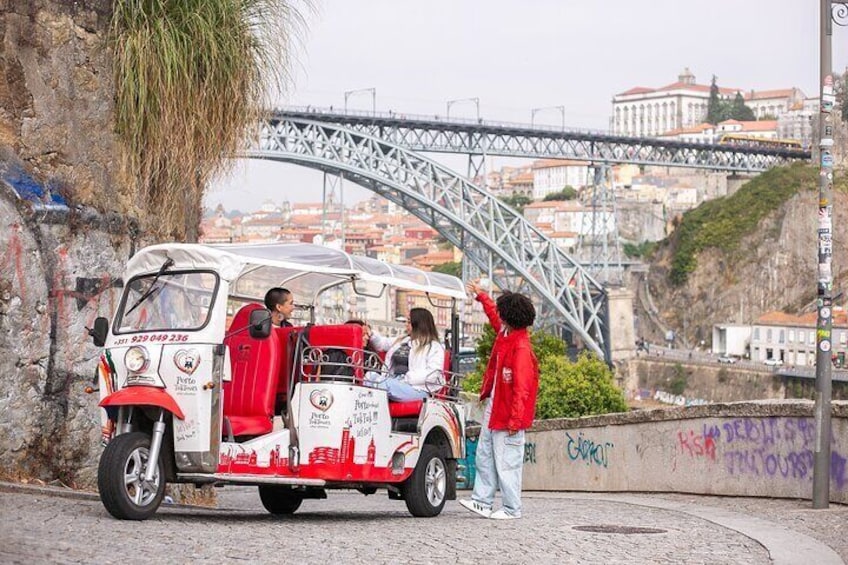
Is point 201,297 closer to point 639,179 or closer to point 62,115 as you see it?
point 62,115

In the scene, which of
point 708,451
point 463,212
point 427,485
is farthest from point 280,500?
point 463,212

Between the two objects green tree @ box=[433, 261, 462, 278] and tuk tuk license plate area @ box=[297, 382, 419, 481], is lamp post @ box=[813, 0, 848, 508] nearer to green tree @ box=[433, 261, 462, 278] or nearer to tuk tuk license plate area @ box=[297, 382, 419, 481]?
tuk tuk license plate area @ box=[297, 382, 419, 481]

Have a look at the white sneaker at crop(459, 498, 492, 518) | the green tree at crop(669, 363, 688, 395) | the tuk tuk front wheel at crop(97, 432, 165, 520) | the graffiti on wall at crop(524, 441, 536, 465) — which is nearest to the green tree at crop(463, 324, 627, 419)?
the graffiti on wall at crop(524, 441, 536, 465)

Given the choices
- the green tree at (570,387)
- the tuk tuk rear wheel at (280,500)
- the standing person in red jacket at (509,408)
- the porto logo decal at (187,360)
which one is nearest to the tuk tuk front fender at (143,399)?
the porto logo decal at (187,360)

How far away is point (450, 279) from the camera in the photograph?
10.4 meters

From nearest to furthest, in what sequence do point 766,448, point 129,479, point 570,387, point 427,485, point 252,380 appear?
point 129,479 → point 252,380 → point 427,485 → point 766,448 → point 570,387

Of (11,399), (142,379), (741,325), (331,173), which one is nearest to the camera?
(142,379)

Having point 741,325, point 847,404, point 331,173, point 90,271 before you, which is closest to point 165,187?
point 90,271

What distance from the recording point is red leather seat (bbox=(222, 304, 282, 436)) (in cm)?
831

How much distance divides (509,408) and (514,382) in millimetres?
162

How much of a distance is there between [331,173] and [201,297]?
2429 inches

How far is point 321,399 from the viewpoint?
8.42m

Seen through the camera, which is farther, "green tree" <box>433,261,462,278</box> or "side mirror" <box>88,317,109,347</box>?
"green tree" <box>433,261,462,278</box>

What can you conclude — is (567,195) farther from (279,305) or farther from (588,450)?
(279,305)
